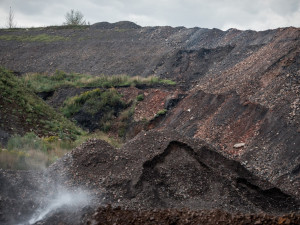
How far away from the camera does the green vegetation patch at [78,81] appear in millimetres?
23906

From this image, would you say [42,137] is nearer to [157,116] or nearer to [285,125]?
[157,116]

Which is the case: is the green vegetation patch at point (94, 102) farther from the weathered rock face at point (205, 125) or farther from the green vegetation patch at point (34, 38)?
the green vegetation patch at point (34, 38)

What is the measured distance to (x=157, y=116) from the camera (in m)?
19.4

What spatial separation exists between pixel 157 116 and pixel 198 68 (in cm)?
638

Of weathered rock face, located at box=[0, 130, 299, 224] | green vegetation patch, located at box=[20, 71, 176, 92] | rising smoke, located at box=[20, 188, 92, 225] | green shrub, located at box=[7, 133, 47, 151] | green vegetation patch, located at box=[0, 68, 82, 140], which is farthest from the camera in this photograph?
green vegetation patch, located at box=[20, 71, 176, 92]

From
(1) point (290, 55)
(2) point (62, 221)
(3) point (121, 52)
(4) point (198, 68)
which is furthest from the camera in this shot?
(3) point (121, 52)

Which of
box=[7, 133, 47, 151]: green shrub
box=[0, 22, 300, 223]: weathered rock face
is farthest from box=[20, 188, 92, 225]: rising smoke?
box=[7, 133, 47, 151]: green shrub

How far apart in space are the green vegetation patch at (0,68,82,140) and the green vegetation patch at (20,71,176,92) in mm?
6985

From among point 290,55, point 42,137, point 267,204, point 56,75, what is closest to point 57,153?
point 42,137

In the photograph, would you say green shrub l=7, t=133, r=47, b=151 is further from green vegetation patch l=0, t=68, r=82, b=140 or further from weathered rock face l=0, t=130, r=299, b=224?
weathered rock face l=0, t=130, r=299, b=224

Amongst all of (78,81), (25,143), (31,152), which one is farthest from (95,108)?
(31,152)

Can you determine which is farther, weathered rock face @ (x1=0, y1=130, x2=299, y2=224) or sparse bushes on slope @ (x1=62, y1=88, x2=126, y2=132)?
sparse bushes on slope @ (x1=62, y1=88, x2=126, y2=132)

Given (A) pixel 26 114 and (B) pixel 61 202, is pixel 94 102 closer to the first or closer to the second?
(A) pixel 26 114

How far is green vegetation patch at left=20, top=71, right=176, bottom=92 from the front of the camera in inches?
941
